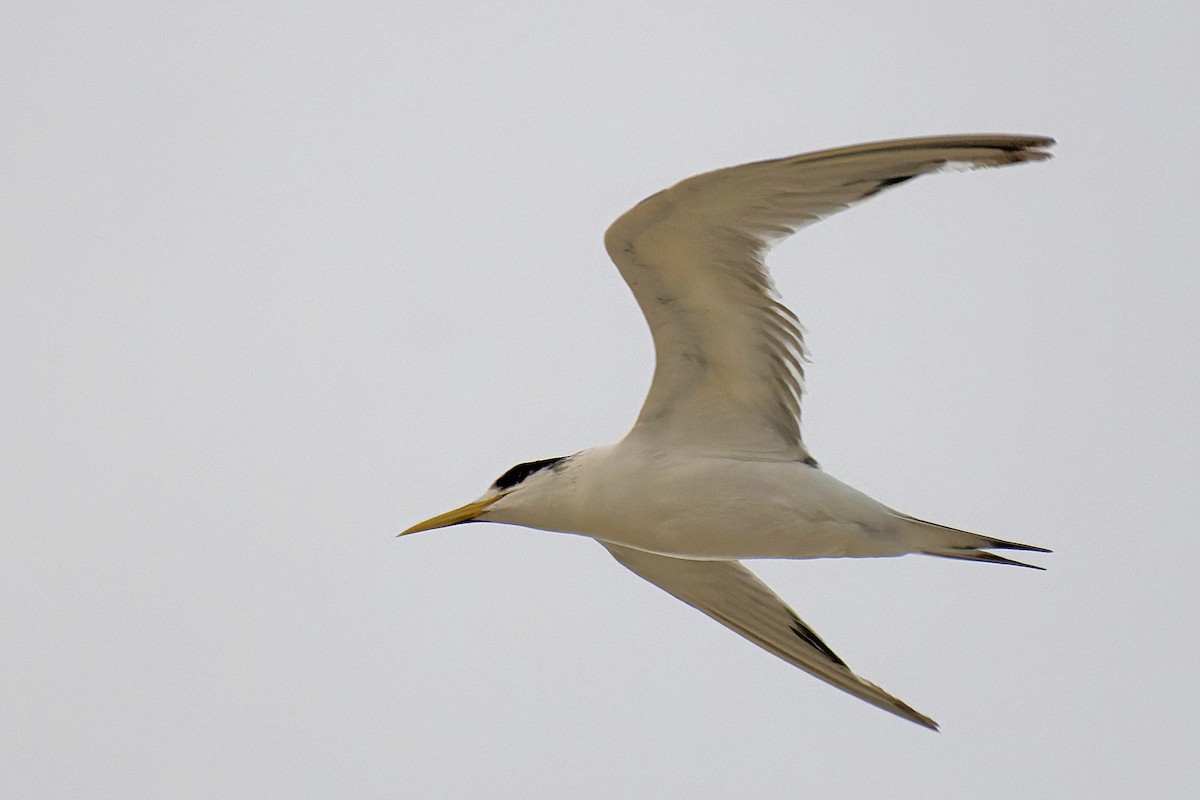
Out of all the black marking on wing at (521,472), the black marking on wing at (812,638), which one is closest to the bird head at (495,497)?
the black marking on wing at (521,472)

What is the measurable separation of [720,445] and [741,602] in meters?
1.01

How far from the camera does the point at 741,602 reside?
261 inches

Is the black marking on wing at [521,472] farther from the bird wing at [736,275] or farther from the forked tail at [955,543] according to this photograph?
the forked tail at [955,543]

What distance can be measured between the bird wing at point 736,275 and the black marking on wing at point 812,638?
91 centimetres

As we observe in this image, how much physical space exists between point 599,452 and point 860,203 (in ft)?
5.36

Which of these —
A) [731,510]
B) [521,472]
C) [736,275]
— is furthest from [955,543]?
[521,472]

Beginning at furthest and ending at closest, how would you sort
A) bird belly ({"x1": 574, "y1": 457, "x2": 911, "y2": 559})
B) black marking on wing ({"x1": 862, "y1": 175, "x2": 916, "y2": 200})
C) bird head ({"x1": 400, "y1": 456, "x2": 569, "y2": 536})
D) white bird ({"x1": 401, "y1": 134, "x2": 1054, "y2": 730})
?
1. bird head ({"x1": 400, "y1": 456, "x2": 569, "y2": 536})
2. bird belly ({"x1": 574, "y1": 457, "x2": 911, "y2": 559})
3. white bird ({"x1": 401, "y1": 134, "x2": 1054, "y2": 730})
4. black marking on wing ({"x1": 862, "y1": 175, "x2": 916, "y2": 200})

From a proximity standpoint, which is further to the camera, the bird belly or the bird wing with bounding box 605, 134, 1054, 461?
the bird belly

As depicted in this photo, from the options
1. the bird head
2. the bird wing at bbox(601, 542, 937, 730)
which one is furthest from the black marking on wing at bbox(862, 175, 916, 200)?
the bird wing at bbox(601, 542, 937, 730)

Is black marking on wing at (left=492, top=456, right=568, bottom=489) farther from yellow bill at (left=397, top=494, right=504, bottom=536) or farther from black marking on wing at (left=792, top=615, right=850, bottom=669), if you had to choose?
black marking on wing at (left=792, top=615, right=850, bottom=669)

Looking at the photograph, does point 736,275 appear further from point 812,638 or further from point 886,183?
point 812,638

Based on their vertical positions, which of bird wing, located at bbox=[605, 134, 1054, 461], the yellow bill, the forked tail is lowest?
the forked tail

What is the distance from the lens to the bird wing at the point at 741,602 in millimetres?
6418

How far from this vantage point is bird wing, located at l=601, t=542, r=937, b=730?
21.1ft
